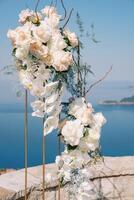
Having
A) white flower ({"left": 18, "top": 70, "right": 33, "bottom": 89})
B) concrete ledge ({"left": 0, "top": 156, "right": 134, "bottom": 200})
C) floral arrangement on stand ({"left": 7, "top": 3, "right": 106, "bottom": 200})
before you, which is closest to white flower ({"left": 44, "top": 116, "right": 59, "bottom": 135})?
floral arrangement on stand ({"left": 7, "top": 3, "right": 106, "bottom": 200})

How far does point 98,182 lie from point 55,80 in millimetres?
1201

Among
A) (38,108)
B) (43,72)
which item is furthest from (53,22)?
(38,108)

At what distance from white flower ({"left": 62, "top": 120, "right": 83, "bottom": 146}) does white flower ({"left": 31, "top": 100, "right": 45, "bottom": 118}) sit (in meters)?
0.12

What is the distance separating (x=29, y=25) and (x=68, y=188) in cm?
71

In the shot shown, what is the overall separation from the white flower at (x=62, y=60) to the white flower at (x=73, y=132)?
0.71ft

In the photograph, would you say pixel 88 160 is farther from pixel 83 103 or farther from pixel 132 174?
pixel 132 174

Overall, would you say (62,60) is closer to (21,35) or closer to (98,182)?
(21,35)

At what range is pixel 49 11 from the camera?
215cm

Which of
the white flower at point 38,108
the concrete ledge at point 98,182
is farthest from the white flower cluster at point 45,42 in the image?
the concrete ledge at point 98,182

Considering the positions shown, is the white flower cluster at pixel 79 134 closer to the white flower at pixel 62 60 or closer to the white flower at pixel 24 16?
the white flower at pixel 62 60

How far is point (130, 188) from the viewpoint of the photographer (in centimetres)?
330

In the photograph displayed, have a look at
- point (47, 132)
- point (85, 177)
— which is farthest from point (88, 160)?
point (47, 132)

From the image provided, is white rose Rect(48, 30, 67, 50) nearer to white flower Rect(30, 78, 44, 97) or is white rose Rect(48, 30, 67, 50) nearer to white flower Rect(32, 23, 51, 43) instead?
white flower Rect(32, 23, 51, 43)

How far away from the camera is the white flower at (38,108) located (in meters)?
2.09
